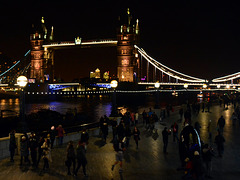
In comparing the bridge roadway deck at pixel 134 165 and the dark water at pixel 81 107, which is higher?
the bridge roadway deck at pixel 134 165

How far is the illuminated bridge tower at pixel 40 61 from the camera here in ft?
378

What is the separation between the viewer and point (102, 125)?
15.5 meters

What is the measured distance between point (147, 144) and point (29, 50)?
4953 inches

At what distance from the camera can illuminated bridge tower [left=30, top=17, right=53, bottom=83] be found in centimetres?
11531

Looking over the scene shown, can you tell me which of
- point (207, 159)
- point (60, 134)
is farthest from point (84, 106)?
point (207, 159)

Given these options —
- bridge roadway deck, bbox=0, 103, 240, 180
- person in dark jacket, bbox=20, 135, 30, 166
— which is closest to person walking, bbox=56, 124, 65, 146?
bridge roadway deck, bbox=0, 103, 240, 180

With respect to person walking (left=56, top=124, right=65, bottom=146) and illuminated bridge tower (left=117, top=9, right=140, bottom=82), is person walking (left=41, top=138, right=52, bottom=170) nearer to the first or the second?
person walking (left=56, top=124, right=65, bottom=146)

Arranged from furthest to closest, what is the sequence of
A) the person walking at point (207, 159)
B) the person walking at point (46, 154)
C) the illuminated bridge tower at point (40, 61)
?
the illuminated bridge tower at point (40, 61) → the person walking at point (46, 154) → the person walking at point (207, 159)

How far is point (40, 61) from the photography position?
384ft

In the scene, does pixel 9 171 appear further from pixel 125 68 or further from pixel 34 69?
pixel 34 69

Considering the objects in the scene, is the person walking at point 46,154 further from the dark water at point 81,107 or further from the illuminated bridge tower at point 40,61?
the illuminated bridge tower at point 40,61

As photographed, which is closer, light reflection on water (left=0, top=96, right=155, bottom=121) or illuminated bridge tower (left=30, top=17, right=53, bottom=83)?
light reflection on water (left=0, top=96, right=155, bottom=121)

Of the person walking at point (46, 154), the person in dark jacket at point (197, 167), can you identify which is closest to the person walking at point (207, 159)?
the person in dark jacket at point (197, 167)

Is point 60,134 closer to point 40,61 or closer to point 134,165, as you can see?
point 134,165
